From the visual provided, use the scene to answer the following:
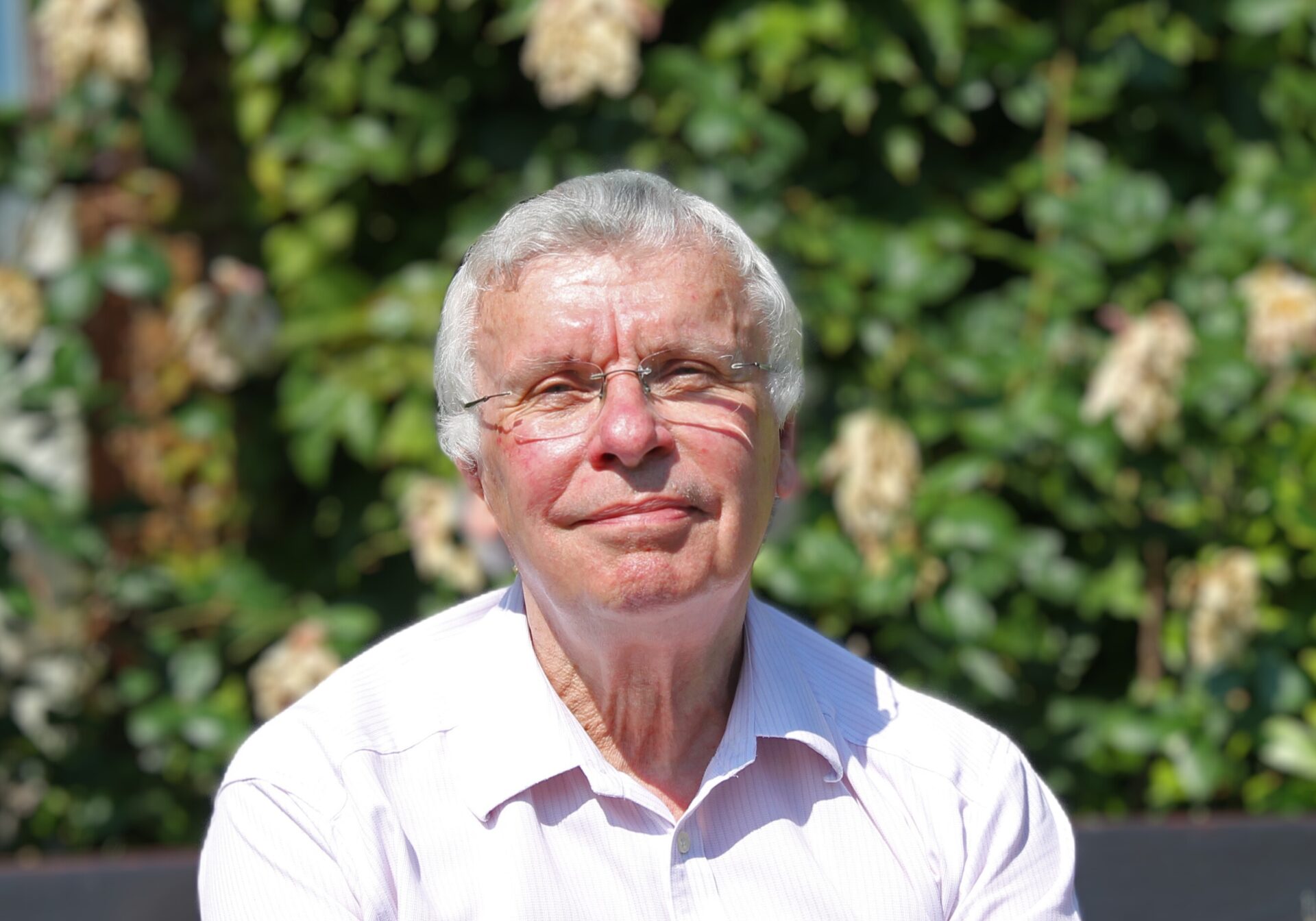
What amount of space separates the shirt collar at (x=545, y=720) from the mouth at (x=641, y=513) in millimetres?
236

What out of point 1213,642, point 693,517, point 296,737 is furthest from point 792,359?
point 1213,642

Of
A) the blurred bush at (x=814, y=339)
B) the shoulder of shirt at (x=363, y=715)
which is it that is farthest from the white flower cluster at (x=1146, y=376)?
the shoulder of shirt at (x=363, y=715)

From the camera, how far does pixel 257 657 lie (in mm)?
2910

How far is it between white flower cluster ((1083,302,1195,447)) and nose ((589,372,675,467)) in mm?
1322

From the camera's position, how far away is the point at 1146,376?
2533 mm

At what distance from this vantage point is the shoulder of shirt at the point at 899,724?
1.64m

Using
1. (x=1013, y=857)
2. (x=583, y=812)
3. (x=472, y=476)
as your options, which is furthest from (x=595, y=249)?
(x=1013, y=857)

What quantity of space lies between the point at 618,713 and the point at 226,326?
155cm

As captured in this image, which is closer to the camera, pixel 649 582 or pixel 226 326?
pixel 649 582

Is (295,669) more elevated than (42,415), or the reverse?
(42,415)

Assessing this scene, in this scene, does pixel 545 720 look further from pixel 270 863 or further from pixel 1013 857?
pixel 1013 857

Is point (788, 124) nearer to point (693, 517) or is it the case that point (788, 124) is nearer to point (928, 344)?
point (928, 344)

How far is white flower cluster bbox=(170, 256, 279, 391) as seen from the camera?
2830mm

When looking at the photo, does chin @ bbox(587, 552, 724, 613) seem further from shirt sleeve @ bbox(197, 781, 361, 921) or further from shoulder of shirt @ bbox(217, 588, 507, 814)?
shirt sleeve @ bbox(197, 781, 361, 921)
